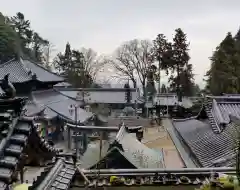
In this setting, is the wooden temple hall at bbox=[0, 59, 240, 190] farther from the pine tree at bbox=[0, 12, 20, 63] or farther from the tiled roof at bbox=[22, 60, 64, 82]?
the pine tree at bbox=[0, 12, 20, 63]

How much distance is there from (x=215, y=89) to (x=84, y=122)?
16582mm

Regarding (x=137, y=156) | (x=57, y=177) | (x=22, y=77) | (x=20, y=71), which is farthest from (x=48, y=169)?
(x=20, y=71)

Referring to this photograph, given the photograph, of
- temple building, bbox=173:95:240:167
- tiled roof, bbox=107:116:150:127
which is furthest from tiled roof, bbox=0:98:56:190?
tiled roof, bbox=107:116:150:127

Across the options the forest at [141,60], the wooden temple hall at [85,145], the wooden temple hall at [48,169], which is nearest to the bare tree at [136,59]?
the forest at [141,60]

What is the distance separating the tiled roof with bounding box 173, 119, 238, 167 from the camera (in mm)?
9578

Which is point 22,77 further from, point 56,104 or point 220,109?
point 220,109

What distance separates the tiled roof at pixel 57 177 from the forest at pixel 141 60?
31562 millimetres

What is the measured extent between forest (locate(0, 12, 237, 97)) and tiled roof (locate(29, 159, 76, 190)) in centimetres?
3156

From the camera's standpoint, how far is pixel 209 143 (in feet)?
37.7

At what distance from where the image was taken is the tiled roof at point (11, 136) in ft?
11.4

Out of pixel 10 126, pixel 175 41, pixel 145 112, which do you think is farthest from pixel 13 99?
pixel 175 41

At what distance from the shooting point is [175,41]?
47.8 meters

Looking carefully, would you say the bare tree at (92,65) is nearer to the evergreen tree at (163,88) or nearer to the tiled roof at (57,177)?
the evergreen tree at (163,88)

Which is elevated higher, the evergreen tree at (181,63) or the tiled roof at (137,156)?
the evergreen tree at (181,63)
